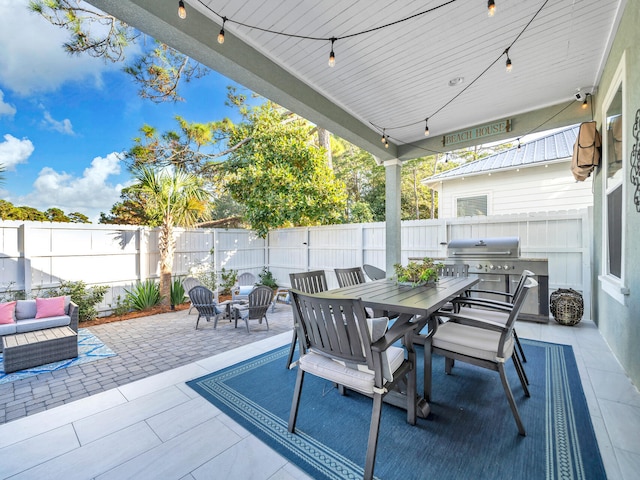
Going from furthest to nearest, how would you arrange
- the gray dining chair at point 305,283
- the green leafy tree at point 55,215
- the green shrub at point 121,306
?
the green leafy tree at point 55,215 < the green shrub at point 121,306 < the gray dining chair at point 305,283

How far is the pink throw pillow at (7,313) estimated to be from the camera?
3624mm

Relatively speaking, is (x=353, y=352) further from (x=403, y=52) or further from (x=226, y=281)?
(x=226, y=281)

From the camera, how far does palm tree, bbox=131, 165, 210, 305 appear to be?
5.74 meters

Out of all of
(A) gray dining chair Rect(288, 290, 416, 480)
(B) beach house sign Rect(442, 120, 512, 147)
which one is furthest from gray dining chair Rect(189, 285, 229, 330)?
(B) beach house sign Rect(442, 120, 512, 147)

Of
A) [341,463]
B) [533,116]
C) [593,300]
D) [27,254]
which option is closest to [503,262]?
[593,300]

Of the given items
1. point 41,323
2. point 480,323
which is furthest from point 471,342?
point 41,323

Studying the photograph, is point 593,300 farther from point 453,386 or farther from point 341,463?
point 341,463

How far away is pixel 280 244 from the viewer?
829cm

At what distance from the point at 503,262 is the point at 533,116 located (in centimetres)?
218

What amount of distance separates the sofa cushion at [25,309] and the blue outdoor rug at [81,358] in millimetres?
574

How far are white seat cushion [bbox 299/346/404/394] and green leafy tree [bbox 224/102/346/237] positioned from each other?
17.6 feet

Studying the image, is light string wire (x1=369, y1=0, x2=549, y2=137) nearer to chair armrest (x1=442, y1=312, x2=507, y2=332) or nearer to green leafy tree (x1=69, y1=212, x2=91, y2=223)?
chair armrest (x1=442, y1=312, x2=507, y2=332)

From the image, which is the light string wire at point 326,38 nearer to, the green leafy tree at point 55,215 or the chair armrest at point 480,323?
the chair armrest at point 480,323

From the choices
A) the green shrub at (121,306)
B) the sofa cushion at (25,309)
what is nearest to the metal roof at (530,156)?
the green shrub at (121,306)
